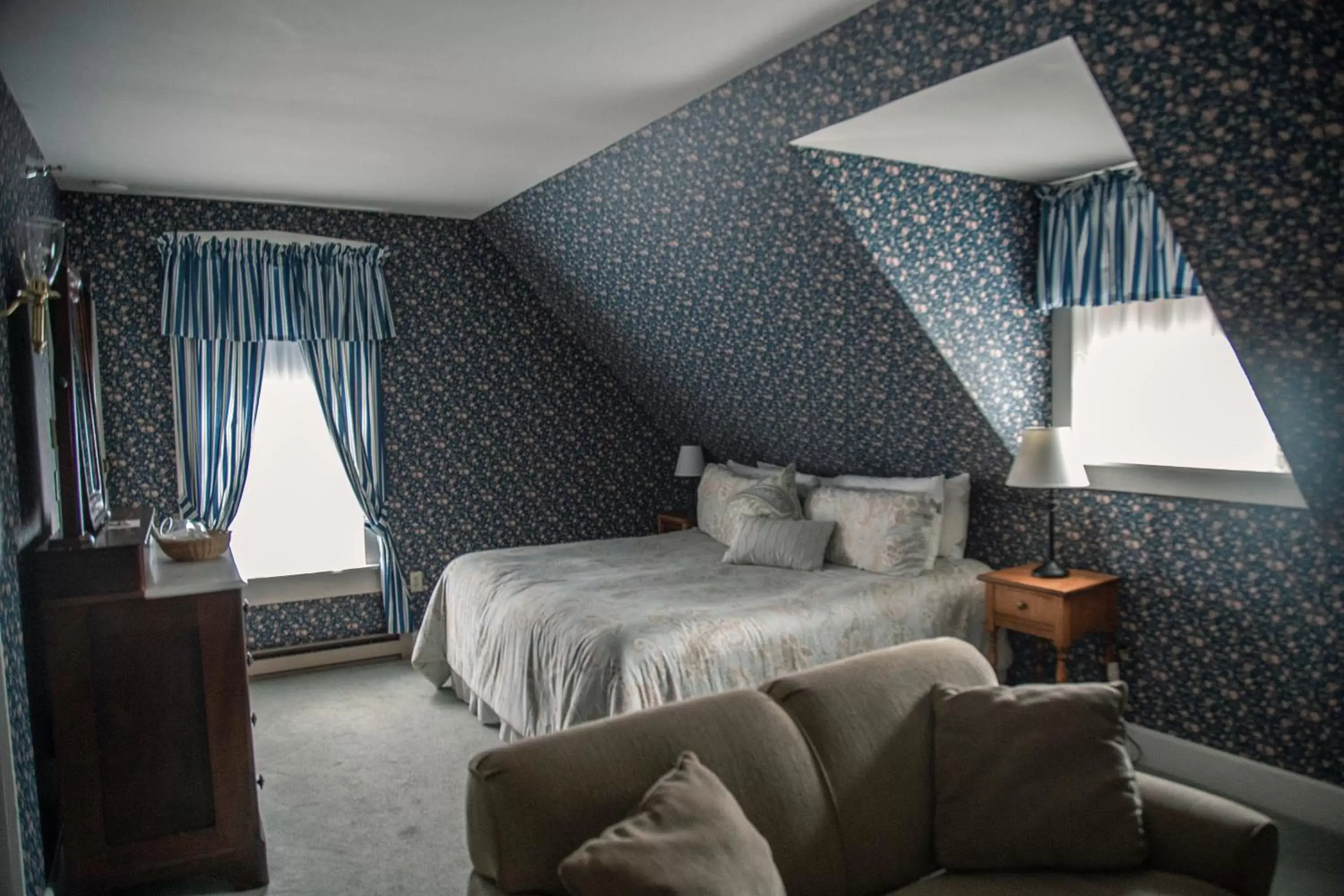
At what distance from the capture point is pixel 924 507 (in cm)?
381

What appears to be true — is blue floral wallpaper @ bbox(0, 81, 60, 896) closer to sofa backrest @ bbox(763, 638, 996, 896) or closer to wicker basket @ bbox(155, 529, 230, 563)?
wicker basket @ bbox(155, 529, 230, 563)

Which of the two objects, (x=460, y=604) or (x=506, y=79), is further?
(x=460, y=604)

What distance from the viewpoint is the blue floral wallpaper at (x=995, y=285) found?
210 centimetres

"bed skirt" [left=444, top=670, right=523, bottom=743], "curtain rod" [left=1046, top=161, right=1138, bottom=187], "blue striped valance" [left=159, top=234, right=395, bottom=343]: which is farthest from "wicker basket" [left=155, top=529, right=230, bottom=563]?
"curtain rod" [left=1046, top=161, right=1138, bottom=187]

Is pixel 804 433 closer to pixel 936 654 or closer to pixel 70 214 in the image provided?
pixel 936 654

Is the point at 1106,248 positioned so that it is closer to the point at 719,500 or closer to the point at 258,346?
the point at 719,500

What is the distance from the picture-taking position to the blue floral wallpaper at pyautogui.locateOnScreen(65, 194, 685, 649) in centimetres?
443

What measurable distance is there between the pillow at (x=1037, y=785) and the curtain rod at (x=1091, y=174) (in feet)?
7.19

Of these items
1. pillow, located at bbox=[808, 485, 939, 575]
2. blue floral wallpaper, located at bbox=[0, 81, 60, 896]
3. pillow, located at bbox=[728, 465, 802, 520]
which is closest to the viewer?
blue floral wallpaper, located at bbox=[0, 81, 60, 896]

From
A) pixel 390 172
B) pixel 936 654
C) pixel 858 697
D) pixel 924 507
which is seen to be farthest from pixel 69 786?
pixel 924 507

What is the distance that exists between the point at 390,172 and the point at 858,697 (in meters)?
3.18

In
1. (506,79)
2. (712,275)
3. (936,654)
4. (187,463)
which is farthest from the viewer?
(187,463)

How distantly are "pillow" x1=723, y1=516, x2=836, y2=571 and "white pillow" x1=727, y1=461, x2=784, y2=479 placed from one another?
0.53m

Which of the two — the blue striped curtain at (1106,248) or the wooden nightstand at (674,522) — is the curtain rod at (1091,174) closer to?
the blue striped curtain at (1106,248)
